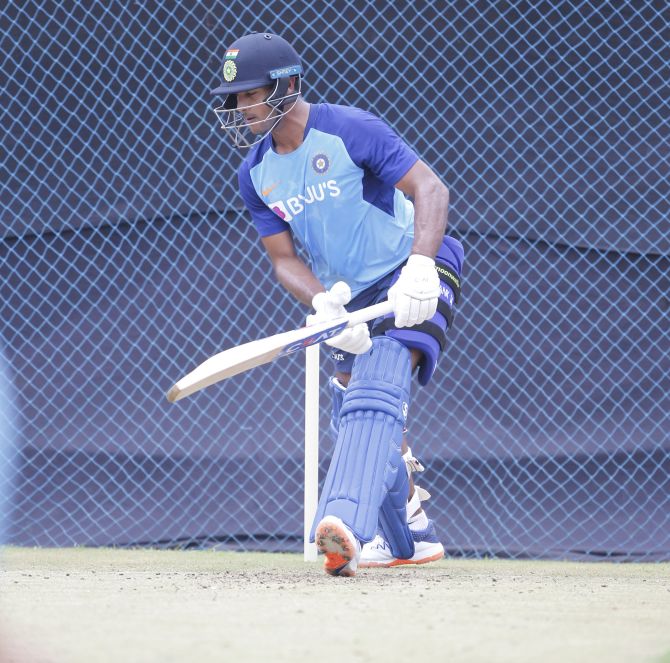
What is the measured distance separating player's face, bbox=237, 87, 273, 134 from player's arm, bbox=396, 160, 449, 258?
1.26ft

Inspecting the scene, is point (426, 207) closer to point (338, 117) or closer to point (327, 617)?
point (338, 117)

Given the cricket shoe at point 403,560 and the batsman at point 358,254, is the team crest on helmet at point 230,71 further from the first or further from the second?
the cricket shoe at point 403,560

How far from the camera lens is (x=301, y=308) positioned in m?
4.26

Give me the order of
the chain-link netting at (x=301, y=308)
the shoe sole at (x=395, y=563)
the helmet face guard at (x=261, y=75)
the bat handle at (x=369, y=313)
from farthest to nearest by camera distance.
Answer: the chain-link netting at (x=301, y=308)
the shoe sole at (x=395, y=563)
the helmet face guard at (x=261, y=75)
the bat handle at (x=369, y=313)

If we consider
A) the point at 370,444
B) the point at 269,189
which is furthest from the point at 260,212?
the point at 370,444

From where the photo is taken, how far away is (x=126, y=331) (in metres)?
4.35

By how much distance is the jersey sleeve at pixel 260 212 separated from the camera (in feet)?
10.1

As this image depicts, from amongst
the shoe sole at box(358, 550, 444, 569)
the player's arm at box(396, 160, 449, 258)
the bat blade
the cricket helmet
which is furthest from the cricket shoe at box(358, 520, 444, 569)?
the cricket helmet

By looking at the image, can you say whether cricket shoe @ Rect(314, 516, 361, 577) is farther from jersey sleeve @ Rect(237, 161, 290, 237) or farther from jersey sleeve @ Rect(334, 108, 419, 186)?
jersey sleeve @ Rect(237, 161, 290, 237)

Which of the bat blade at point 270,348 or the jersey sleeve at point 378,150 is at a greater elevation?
the jersey sleeve at point 378,150

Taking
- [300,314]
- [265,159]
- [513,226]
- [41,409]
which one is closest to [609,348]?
[513,226]

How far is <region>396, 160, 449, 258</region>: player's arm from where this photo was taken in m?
2.71

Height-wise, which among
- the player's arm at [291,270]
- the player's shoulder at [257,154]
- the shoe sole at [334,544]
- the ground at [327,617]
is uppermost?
the player's shoulder at [257,154]

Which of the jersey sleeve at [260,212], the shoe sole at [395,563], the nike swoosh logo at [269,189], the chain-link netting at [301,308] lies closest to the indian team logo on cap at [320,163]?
the nike swoosh logo at [269,189]
